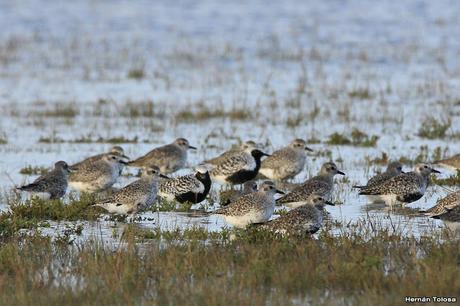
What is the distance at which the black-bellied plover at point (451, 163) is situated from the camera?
16.9 meters

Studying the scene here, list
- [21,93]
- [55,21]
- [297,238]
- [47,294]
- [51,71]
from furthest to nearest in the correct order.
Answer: [55,21]
[51,71]
[21,93]
[297,238]
[47,294]

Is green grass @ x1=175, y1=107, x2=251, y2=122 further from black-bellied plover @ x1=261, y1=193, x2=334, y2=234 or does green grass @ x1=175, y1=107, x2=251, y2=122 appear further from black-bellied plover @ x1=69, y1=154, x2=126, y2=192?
black-bellied plover @ x1=261, y1=193, x2=334, y2=234

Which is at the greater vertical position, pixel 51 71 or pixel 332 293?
pixel 332 293

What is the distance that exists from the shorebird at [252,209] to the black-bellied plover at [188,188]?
6.50ft

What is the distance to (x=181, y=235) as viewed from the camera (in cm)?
1188

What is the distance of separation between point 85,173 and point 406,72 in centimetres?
1540

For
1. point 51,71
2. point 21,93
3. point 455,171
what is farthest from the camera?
point 51,71

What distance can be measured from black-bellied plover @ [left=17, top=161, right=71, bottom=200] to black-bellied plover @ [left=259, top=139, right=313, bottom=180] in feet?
12.1

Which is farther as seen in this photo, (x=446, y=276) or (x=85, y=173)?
(x=85, y=173)

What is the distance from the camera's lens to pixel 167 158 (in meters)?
17.7

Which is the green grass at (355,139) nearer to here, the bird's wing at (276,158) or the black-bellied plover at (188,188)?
the bird's wing at (276,158)

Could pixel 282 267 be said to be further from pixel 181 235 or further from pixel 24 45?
pixel 24 45

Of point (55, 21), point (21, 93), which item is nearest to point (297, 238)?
point (21, 93)

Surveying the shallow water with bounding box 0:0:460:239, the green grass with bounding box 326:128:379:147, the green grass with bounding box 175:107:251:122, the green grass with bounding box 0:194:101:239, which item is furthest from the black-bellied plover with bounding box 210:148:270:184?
the green grass with bounding box 175:107:251:122
